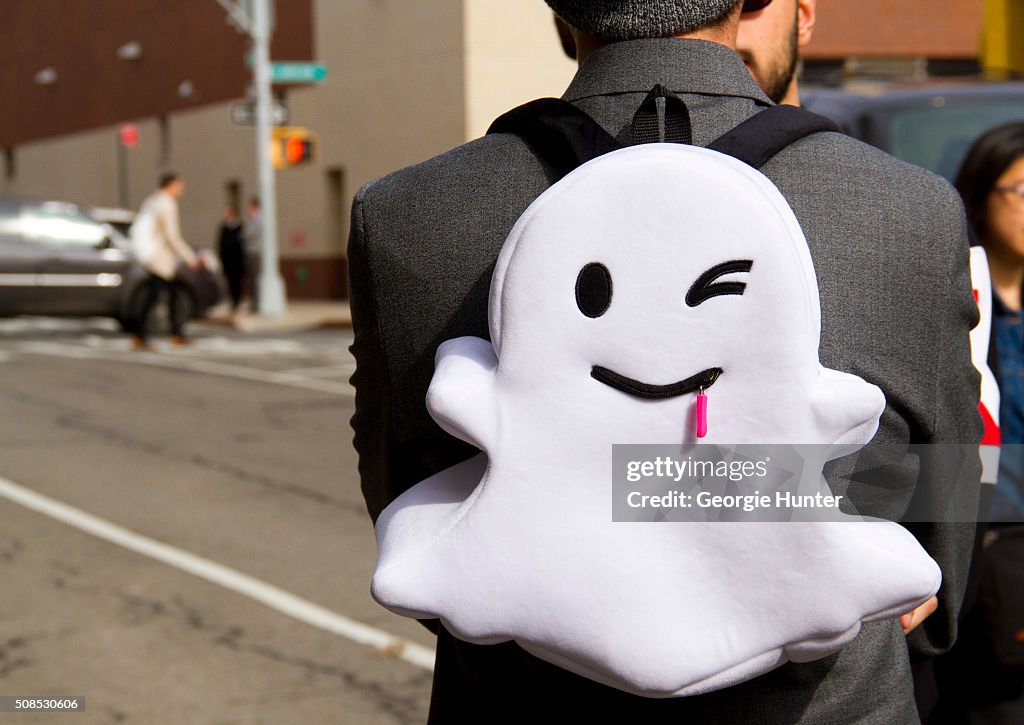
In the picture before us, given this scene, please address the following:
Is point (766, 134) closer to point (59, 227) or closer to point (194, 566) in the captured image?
point (194, 566)

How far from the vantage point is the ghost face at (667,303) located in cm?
127

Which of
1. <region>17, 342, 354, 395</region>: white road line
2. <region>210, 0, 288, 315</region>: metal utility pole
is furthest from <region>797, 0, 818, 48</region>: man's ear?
<region>210, 0, 288, 315</region>: metal utility pole

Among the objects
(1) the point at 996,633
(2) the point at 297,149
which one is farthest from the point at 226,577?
(2) the point at 297,149

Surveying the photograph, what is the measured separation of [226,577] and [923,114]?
3415 mm

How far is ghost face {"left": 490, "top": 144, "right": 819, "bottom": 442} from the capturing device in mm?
1271

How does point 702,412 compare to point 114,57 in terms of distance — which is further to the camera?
point 114,57

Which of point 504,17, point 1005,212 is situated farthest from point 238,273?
point 1005,212

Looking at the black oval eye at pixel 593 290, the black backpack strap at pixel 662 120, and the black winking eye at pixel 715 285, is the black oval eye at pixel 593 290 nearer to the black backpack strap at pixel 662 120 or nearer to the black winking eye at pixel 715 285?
the black winking eye at pixel 715 285

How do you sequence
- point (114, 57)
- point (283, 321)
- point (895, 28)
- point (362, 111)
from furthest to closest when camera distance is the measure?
point (114, 57), point (895, 28), point (362, 111), point (283, 321)

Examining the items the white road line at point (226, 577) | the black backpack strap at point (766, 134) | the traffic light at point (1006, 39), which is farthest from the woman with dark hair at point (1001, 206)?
the traffic light at point (1006, 39)

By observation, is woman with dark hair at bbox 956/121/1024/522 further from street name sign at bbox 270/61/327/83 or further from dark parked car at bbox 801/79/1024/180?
street name sign at bbox 270/61/327/83

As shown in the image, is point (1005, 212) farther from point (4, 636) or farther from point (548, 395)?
point (4, 636)

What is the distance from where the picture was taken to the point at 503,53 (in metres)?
24.0

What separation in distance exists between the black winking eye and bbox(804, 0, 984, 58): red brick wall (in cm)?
2738
